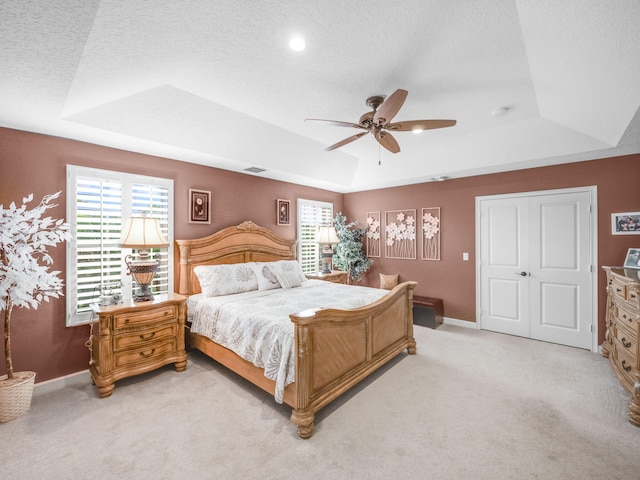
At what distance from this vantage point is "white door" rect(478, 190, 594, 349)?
3832mm

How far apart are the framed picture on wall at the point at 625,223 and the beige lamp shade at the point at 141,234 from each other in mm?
5313

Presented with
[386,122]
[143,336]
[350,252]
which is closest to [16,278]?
[143,336]

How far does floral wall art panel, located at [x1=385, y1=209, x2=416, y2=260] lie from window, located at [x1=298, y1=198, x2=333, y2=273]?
4.02 feet

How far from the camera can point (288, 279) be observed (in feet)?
13.4

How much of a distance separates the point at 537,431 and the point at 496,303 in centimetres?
263

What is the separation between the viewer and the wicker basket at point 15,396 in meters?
2.32

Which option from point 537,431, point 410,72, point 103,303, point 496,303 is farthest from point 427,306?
point 103,303

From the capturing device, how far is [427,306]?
4.77m

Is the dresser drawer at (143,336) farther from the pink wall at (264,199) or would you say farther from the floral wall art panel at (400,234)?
the floral wall art panel at (400,234)

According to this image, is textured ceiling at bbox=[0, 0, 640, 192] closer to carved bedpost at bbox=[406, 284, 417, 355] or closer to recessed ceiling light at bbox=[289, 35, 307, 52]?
recessed ceiling light at bbox=[289, 35, 307, 52]

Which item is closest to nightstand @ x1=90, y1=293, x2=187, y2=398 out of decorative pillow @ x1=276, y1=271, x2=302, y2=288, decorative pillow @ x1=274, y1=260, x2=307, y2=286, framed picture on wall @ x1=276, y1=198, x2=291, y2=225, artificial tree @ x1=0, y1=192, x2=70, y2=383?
artificial tree @ x1=0, y1=192, x2=70, y2=383

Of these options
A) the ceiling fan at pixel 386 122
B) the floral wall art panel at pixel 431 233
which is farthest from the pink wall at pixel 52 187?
the floral wall art panel at pixel 431 233

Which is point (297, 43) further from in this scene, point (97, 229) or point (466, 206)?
point (466, 206)

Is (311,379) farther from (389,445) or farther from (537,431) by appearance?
(537,431)
